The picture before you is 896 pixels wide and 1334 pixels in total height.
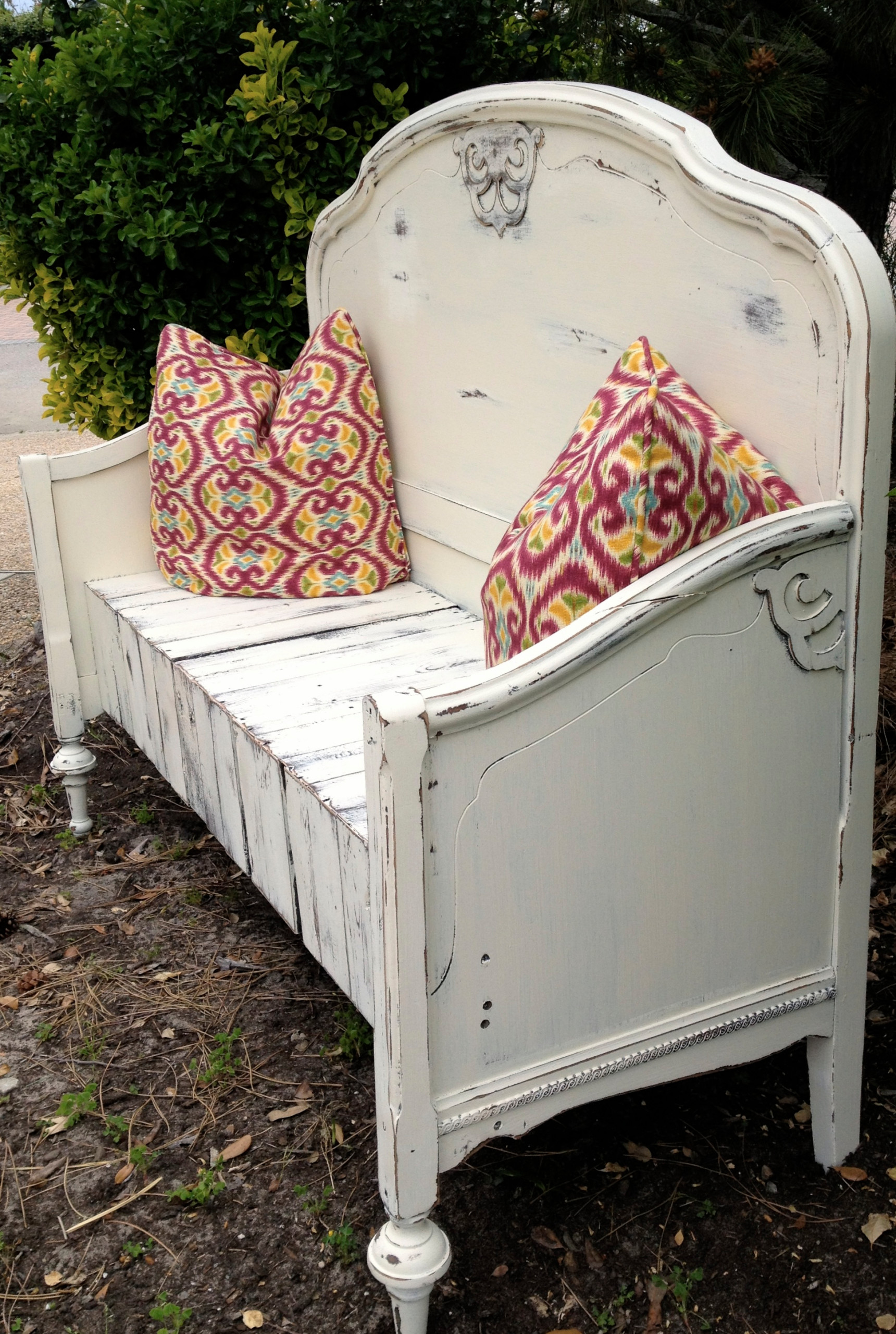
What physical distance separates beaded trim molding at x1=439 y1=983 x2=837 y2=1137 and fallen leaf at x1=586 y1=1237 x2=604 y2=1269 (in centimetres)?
33

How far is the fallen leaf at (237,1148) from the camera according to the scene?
1.94 m

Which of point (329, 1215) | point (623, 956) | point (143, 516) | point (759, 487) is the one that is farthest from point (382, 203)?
point (329, 1215)

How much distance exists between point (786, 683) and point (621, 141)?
0.84 meters

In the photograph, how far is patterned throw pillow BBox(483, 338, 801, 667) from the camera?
4.72 feet

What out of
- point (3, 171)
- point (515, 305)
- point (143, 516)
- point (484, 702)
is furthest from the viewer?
point (3, 171)

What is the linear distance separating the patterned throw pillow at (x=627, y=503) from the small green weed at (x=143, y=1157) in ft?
3.09

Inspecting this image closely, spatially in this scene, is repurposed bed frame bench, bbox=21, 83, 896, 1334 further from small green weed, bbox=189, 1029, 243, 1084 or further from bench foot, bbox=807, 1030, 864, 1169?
small green weed, bbox=189, 1029, 243, 1084

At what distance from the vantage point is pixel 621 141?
183 centimetres

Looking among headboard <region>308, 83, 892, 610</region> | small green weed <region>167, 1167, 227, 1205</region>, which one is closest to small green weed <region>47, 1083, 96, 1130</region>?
small green weed <region>167, 1167, 227, 1205</region>

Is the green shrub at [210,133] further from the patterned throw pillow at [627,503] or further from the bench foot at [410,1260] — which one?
the bench foot at [410,1260]

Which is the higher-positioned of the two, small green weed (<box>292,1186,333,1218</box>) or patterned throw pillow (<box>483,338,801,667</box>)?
patterned throw pillow (<box>483,338,801,667</box>)

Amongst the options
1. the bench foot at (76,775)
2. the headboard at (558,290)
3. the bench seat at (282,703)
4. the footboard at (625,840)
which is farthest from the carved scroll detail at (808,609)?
the bench foot at (76,775)

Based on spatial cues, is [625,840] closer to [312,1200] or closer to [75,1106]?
[312,1200]

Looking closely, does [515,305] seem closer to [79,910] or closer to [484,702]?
[484,702]
